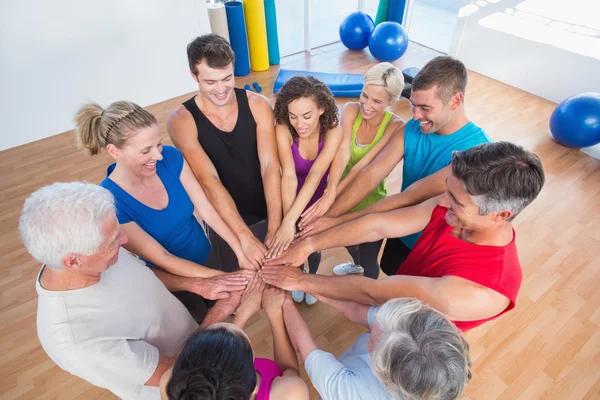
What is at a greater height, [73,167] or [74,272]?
[74,272]

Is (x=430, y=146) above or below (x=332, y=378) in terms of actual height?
above

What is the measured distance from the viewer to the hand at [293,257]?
70.6 inches

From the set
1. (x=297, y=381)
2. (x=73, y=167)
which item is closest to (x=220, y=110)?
(x=297, y=381)

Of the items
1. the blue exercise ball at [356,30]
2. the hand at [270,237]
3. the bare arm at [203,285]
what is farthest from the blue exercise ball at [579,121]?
the bare arm at [203,285]

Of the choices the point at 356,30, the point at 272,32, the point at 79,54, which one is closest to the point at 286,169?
the point at 79,54

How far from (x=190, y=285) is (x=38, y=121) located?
4.04 meters

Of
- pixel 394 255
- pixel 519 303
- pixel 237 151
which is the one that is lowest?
pixel 519 303

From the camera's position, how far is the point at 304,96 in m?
1.86

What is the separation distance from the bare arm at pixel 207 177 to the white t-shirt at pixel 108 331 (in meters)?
0.61

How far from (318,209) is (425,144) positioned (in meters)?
0.67

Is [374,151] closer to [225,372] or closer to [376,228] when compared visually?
[376,228]

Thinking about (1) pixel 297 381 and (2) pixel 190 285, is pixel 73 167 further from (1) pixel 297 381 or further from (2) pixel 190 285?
(1) pixel 297 381

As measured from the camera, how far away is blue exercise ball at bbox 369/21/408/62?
219 inches

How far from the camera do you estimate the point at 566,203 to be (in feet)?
11.5
